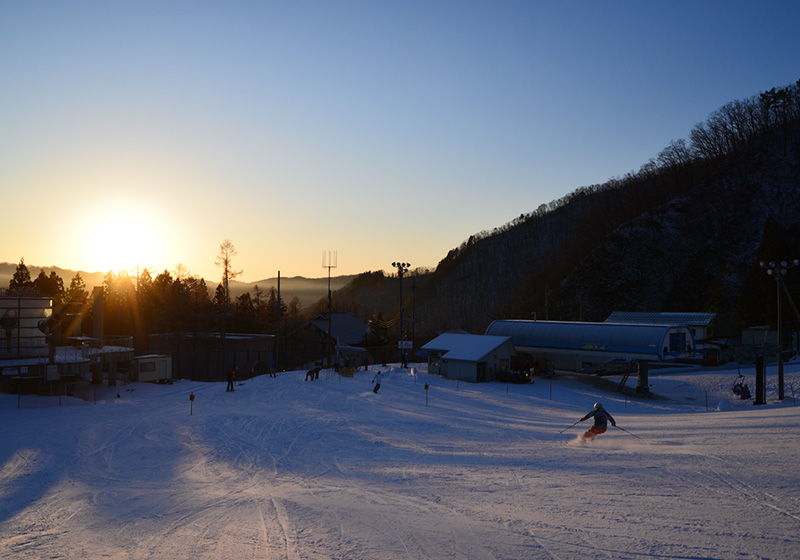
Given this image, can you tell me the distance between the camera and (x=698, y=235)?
4011 inches

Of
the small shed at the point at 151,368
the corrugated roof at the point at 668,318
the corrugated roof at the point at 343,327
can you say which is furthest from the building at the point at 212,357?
the corrugated roof at the point at 668,318

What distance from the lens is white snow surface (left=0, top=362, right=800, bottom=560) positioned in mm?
9234

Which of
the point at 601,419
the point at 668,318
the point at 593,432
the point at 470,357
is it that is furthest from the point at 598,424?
the point at 668,318

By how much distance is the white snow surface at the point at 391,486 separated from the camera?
9.23 m

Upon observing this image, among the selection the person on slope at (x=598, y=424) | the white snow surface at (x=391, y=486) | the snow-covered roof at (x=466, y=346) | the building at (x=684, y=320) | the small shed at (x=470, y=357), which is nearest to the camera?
the white snow surface at (x=391, y=486)

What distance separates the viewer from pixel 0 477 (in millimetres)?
16359

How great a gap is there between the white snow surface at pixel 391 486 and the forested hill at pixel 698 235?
56.3 metres

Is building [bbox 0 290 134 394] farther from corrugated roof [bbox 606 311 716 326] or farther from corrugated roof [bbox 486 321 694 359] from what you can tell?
corrugated roof [bbox 606 311 716 326]

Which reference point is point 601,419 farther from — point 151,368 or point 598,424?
point 151,368

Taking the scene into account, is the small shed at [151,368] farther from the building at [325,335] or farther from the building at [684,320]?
the building at [684,320]

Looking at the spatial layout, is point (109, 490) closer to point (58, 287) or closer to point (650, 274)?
point (58, 287)

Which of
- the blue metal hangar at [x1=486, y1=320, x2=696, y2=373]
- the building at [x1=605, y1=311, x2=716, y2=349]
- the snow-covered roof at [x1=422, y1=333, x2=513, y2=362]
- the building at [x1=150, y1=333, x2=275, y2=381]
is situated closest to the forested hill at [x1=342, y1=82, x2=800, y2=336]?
the building at [x1=605, y1=311, x2=716, y2=349]

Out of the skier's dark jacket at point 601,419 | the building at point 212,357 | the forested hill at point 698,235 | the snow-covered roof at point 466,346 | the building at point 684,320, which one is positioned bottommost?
the building at point 212,357

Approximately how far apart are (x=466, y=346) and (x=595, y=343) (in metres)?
11.2
